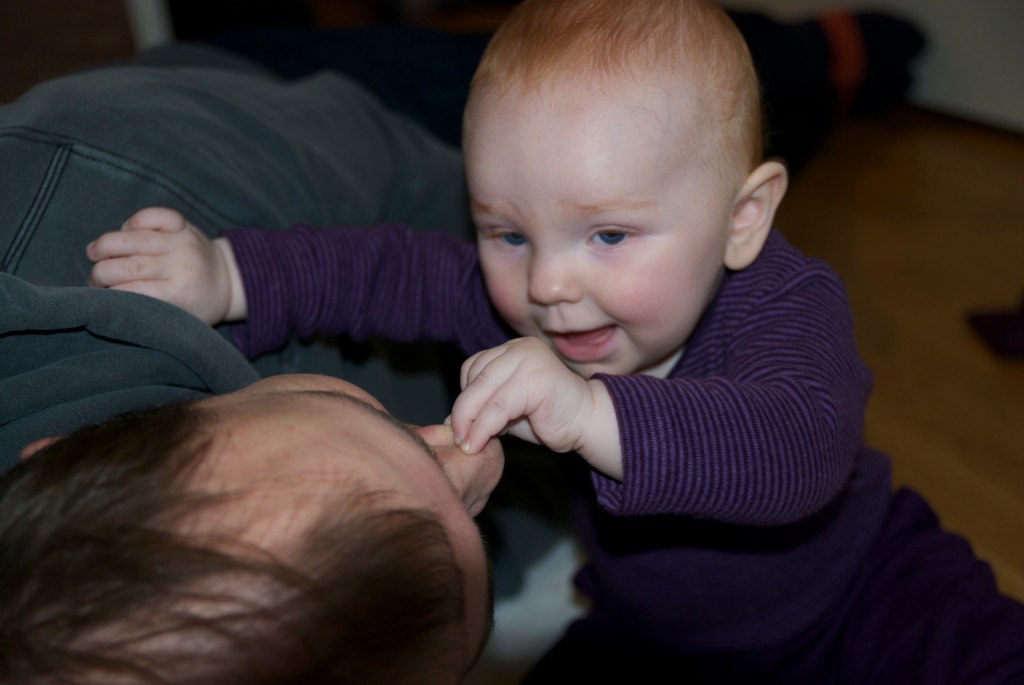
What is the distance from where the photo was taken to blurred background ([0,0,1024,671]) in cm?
116

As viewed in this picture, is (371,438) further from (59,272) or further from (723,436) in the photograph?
(59,272)

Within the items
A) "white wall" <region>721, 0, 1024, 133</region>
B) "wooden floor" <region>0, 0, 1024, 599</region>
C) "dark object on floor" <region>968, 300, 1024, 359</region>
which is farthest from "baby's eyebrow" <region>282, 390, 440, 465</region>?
"white wall" <region>721, 0, 1024, 133</region>

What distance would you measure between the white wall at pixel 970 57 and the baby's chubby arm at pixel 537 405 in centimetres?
169

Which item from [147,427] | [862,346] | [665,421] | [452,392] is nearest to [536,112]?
[665,421]

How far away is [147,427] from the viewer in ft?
1.63

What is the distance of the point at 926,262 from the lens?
1.51 m

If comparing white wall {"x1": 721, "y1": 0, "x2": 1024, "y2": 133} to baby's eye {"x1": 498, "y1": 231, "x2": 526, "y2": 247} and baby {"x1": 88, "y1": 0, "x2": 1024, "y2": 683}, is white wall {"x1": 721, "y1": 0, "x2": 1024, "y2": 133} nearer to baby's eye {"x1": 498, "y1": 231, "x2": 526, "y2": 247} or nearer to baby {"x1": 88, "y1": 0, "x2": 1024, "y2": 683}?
baby {"x1": 88, "y1": 0, "x2": 1024, "y2": 683}

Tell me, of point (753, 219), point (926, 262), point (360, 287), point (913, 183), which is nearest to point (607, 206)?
point (753, 219)

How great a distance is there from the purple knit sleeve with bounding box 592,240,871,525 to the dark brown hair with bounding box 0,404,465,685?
0.17m

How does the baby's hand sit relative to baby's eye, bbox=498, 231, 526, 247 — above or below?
below

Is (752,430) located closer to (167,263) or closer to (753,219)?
(753,219)

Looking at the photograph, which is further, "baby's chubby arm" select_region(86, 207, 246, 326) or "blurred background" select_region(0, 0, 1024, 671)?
"blurred background" select_region(0, 0, 1024, 671)

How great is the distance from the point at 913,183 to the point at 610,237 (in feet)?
4.31

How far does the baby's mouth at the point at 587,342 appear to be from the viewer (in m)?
0.72
